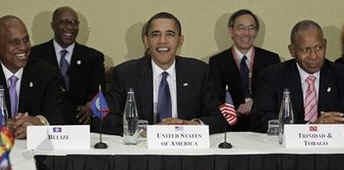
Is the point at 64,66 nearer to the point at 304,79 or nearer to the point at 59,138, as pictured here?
the point at 304,79

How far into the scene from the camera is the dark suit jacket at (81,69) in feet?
20.7

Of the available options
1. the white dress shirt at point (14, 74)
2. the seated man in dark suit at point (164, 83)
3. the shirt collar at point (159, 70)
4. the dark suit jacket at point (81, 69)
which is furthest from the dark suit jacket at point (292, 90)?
the dark suit jacket at point (81, 69)

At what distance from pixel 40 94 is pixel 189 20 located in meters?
2.92

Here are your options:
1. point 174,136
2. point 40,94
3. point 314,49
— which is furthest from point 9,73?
point 314,49

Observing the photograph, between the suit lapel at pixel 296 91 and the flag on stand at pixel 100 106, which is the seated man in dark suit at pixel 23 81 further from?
the suit lapel at pixel 296 91

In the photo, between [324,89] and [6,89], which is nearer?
[6,89]

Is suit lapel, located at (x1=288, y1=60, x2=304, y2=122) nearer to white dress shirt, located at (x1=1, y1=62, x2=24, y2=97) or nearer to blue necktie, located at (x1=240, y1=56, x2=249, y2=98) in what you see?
blue necktie, located at (x1=240, y1=56, x2=249, y2=98)

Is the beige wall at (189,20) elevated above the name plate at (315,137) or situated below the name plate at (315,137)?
above

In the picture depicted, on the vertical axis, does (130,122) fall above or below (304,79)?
below

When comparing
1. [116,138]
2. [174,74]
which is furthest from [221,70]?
[116,138]

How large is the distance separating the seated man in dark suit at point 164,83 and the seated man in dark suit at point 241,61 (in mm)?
1494

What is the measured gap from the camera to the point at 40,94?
4.37 metres

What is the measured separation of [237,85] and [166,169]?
2.65 m

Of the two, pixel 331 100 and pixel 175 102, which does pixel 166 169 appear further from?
pixel 331 100
